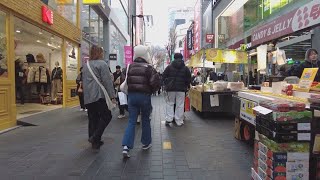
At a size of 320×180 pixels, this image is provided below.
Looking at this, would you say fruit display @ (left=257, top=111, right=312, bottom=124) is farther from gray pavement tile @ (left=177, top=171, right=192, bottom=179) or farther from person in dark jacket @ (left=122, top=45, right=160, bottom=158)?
person in dark jacket @ (left=122, top=45, right=160, bottom=158)

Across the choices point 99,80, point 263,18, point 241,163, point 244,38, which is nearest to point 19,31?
point 99,80

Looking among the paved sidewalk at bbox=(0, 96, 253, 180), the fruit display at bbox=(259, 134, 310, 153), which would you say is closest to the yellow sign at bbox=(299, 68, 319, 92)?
the paved sidewalk at bbox=(0, 96, 253, 180)

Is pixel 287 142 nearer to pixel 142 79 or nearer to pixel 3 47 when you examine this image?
pixel 142 79

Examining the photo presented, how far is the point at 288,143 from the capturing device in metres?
3.71

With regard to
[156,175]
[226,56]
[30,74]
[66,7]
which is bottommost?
[156,175]

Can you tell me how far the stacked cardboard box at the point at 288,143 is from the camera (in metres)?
3.69

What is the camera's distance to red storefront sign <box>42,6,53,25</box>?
11.6 metres

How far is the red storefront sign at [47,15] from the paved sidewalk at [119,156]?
3977 millimetres

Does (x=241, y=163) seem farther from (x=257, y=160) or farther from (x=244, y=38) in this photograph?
(x=244, y=38)

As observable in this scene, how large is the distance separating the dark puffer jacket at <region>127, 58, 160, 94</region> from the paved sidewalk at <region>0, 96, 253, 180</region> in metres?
1.10

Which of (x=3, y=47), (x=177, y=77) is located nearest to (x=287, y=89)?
(x=177, y=77)

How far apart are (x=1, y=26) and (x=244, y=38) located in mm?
15969

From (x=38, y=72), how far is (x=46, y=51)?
1357 millimetres

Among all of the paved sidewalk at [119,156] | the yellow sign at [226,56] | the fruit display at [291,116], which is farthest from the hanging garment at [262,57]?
the fruit display at [291,116]
